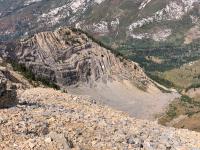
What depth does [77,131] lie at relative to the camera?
133ft

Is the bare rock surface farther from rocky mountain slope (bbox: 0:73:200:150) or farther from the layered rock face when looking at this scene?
the layered rock face

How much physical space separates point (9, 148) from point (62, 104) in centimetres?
1761

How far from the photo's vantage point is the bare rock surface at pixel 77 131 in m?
35.9

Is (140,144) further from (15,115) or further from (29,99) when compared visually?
(29,99)

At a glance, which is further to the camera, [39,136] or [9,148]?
[39,136]

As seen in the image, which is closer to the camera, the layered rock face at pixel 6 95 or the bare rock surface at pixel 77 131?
the bare rock surface at pixel 77 131

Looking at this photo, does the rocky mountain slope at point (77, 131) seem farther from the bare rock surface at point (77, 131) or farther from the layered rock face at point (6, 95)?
the layered rock face at point (6, 95)

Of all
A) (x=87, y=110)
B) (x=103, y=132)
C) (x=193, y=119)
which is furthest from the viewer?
(x=193, y=119)

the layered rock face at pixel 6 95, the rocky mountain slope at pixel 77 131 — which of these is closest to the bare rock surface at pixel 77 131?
the rocky mountain slope at pixel 77 131

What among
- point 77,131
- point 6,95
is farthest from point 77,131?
point 6,95

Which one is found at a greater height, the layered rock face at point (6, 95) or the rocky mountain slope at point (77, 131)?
the layered rock face at point (6, 95)

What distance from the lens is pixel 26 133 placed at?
36.8 metres

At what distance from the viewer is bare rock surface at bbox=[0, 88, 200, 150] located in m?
35.9

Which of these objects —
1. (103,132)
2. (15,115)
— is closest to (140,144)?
(103,132)
